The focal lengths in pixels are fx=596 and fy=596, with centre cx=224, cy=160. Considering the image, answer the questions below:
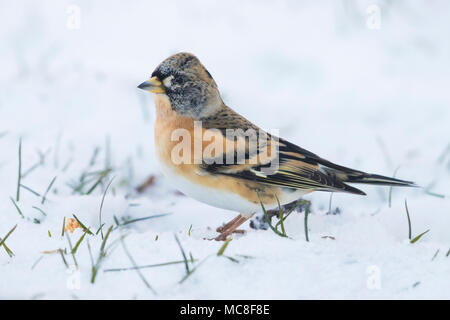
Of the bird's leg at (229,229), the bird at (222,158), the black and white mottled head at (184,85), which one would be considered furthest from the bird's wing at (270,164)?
the bird's leg at (229,229)

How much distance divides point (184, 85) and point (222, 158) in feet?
1.59

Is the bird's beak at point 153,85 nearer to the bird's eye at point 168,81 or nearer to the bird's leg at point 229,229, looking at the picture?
the bird's eye at point 168,81

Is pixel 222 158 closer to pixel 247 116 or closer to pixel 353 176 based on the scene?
pixel 353 176

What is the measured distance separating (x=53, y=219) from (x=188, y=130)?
0.77m

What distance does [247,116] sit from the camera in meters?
5.20

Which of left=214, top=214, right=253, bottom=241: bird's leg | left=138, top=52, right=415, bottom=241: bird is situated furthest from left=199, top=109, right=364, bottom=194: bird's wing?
left=214, top=214, right=253, bottom=241: bird's leg

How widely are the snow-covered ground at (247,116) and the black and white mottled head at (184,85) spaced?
62 centimetres

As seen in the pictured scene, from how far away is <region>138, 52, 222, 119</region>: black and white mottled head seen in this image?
299cm

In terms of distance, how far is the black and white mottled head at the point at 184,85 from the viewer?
9.80 ft

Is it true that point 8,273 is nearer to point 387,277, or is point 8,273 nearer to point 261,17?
point 387,277
